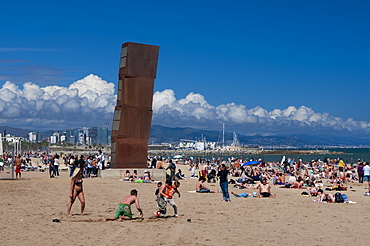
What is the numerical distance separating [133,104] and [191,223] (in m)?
14.0

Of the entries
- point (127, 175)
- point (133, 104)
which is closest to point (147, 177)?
point (127, 175)

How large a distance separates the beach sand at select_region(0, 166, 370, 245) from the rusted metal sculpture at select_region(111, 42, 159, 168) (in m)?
7.25

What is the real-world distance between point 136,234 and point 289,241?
295cm

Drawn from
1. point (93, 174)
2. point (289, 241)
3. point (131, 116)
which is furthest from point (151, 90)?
point (289, 241)

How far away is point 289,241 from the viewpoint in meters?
9.70

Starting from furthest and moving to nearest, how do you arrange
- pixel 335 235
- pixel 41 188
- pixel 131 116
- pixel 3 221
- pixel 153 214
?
pixel 131 116 < pixel 41 188 < pixel 153 214 < pixel 3 221 < pixel 335 235

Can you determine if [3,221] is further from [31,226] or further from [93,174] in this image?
[93,174]

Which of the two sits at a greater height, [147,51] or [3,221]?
[147,51]

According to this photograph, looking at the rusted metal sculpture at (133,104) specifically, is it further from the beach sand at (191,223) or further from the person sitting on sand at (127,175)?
the beach sand at (191,223)

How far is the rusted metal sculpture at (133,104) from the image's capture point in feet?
81.6

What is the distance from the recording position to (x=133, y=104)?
989 inches

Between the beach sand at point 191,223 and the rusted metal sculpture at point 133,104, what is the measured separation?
7.25 metres

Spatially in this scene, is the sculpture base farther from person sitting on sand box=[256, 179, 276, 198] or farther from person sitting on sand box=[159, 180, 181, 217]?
person sitting on sand box=[159, 180, 181, 217]

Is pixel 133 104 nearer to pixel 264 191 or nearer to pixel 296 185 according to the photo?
pixel 296 185
